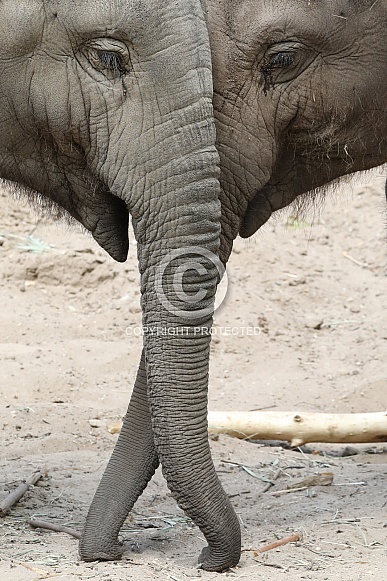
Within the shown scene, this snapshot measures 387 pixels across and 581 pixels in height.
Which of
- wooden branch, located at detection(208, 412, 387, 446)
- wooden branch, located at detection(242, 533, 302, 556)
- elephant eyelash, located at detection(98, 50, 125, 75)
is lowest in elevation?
wooden branch, located at detection(242, 533, 302, 556)

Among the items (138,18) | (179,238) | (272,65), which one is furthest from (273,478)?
(138,18)

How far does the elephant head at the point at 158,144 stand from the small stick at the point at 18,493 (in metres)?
1.22

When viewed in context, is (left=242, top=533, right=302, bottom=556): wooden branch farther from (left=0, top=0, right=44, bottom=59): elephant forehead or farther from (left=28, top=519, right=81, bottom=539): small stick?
(left=0, top=0, right=44, bottom=59): elephant forehead

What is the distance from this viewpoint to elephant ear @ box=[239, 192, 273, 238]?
208 inches

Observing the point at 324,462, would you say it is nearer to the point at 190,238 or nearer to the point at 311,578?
the point at 311,578

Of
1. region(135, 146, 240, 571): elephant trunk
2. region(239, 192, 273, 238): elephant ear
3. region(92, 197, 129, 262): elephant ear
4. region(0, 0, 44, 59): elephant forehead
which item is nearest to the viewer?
region(135, 146, 240, 571): elephant trunk

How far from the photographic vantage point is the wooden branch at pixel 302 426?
652cm

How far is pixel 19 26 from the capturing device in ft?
15.1

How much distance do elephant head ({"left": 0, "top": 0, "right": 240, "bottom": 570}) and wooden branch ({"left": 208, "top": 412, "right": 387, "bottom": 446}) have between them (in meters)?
1.90

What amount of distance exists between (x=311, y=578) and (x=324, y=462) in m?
1.98

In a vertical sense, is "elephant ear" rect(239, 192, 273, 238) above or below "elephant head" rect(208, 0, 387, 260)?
below

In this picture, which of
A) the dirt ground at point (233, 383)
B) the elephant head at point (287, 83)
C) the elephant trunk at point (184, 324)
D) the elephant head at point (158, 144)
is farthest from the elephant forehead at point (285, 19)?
the dirt ground at point (233, 383)

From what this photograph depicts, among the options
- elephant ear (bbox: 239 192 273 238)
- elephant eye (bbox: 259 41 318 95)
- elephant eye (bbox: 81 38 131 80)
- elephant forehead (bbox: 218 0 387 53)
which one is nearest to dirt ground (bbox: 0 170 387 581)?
elephant ear (bbox: 239 192 273 238)

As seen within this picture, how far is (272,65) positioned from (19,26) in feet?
3.51
